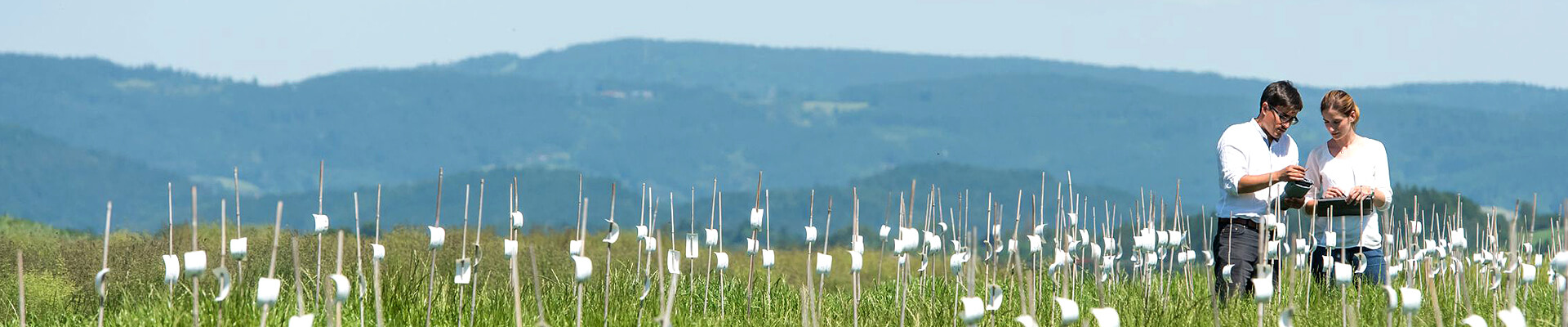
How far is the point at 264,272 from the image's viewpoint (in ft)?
26.8

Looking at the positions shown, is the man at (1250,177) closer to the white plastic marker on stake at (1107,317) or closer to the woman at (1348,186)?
the woman at (1348,186)

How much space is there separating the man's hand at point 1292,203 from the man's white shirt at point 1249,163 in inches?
1.5

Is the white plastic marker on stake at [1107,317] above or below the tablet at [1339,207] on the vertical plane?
below

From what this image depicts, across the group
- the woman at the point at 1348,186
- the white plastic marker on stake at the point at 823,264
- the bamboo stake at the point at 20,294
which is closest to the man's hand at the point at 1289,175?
the woman at the point at 1348,186

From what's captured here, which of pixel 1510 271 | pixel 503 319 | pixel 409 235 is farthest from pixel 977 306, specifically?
pixel 409 235

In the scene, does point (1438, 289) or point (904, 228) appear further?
point (1438, 289)

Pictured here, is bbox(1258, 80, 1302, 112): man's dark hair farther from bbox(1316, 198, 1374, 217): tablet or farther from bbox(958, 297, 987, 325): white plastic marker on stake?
bbox(958, 297, 987, 325): white plastic marker on stake

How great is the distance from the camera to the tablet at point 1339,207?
20.0ft

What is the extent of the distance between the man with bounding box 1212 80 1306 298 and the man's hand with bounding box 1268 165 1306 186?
75 mm

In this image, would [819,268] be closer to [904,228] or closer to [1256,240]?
[904,228]

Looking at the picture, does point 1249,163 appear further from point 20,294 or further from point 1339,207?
point 20,294

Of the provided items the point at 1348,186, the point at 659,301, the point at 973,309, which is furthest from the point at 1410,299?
the point at 659,301

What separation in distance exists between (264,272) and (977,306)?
200 inches

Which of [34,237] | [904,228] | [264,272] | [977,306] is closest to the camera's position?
[977,306]
